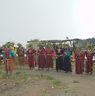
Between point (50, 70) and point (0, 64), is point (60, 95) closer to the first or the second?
point (50, 70)

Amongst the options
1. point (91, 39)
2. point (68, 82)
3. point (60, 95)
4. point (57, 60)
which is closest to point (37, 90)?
point (60, 95)

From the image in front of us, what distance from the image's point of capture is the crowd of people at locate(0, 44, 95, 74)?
2456 cm

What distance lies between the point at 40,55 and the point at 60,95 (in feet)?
45.6

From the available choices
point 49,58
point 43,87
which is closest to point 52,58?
point 49,58

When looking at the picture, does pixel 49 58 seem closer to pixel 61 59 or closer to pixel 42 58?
pixel 42 58

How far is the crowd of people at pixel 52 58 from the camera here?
967 inches

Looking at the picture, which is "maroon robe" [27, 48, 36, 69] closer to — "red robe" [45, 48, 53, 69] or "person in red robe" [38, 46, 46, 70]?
"person in red robe" [38, 46, 46, 70]

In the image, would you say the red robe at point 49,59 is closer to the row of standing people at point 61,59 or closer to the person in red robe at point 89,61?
the row of standing people at point 61,59

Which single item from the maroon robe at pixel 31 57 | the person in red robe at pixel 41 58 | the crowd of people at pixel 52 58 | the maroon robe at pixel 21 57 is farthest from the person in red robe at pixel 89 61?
the maroon robe at pixel 21 57

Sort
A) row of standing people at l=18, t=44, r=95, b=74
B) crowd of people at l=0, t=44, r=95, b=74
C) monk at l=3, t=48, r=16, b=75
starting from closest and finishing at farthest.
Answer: monk at l=3, t=48, r=16, b=75
crowd of people at l=0, t=44, r=95, b=74
row of standing people at l=18, t=44, r=95, b=74

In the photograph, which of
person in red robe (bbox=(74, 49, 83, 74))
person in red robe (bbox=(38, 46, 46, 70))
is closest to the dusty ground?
person in red robe (bbox=(74, 49, 83, 74))

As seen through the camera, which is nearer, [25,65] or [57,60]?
[57,60]

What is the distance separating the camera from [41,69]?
1190 inches

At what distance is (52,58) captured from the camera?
2948cm
